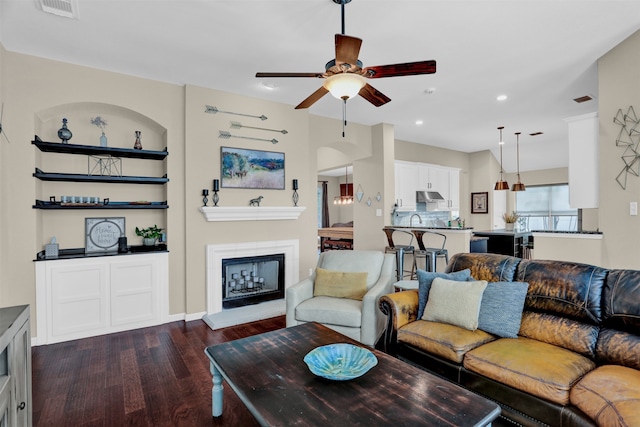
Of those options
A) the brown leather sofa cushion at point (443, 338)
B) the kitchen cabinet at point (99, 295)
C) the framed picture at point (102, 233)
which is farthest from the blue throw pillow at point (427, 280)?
the framed picture at point (102, 233)

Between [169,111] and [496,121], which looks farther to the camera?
[496,121]

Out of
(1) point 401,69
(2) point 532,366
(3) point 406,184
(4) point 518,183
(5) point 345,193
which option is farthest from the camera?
(5) point 345,193

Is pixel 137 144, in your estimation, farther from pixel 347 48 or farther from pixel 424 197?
pixel 424 197

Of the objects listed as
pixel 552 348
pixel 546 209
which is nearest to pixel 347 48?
pixel 552 348

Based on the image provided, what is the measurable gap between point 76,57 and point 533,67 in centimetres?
494

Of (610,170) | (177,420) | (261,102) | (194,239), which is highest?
(261,102)

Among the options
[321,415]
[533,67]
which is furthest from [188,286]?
[533,67]

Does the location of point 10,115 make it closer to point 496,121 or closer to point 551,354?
point 551,354

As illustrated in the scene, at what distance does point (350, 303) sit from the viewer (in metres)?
3.11

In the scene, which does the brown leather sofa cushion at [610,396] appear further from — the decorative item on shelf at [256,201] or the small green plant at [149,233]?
the small green plant at [149,233]

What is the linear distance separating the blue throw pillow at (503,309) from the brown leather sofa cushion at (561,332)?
0.26 feet

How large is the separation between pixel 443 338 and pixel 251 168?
325cm

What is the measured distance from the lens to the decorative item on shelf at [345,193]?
29.7 ft

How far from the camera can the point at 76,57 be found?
3363mm
